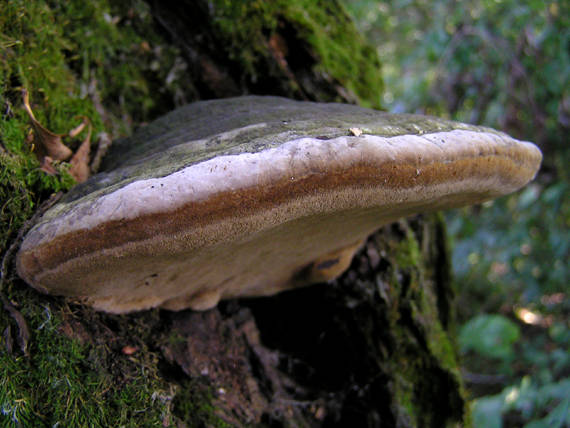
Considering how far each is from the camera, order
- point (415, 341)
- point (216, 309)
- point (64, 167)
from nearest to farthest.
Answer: point (64, 167) → point (216, 309) → point (415, 341)

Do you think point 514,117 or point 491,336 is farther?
point 514,117

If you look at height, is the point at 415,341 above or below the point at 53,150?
below

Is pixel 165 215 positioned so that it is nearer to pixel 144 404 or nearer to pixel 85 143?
pixel 144 404

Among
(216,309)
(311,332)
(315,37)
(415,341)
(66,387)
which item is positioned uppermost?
(315,37)

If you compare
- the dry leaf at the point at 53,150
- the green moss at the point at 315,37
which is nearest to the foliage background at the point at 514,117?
the green moss at the point at 315,37

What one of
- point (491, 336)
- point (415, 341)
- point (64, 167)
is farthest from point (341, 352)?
point (491, 336)

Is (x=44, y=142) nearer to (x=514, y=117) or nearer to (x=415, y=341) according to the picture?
(x=415, y=341)
